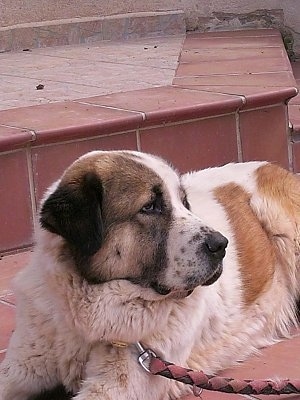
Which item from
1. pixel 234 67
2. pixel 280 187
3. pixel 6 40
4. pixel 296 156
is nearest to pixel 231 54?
pixel 234 67

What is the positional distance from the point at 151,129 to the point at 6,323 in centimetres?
133

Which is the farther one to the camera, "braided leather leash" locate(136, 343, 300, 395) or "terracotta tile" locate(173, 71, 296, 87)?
"terracotta tile" locate(173, 71, 296, 87)

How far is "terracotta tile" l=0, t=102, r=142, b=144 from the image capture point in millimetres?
3805

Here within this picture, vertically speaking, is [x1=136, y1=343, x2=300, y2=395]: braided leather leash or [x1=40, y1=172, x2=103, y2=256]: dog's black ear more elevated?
[x1=40, y1=172, x2=103, y2=256]: dog's black ear

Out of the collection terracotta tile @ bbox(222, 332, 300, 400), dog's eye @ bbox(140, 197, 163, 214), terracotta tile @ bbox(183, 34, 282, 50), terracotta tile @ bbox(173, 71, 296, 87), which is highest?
dog's eye @ bbox(140, 197, 163, 214)

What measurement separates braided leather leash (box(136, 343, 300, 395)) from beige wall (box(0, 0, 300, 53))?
180 inches

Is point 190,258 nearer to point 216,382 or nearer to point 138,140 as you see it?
point 216,382

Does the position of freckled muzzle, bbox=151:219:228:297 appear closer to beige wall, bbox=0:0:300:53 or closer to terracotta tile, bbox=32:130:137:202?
terracotta tile, bbox=32:130:137:202

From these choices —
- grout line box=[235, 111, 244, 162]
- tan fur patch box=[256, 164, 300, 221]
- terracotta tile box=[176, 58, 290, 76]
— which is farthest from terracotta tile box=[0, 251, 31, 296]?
terracotta tile box=[176, 58, 290, 76]

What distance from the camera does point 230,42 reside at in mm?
6234

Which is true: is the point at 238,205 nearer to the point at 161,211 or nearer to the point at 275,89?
the point at 161,211

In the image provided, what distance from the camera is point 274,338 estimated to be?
303 cm

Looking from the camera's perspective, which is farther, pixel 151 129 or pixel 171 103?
pixel 171 103

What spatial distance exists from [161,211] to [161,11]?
4590 millimetres
